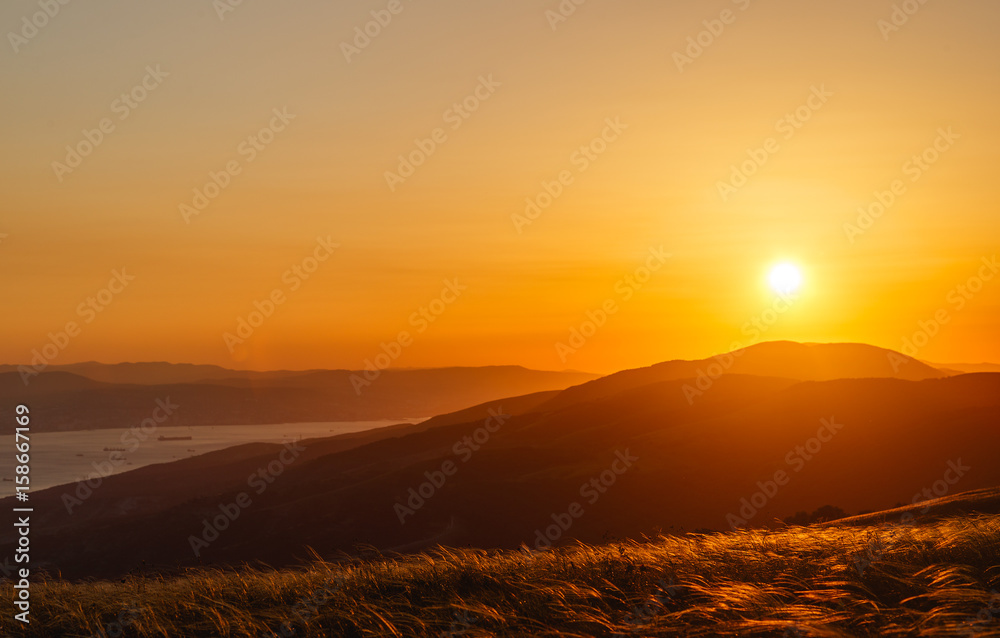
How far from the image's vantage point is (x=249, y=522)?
253ft

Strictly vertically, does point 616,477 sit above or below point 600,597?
above

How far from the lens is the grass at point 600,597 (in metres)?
6.72

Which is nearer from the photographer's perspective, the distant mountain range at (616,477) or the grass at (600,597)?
the grass at (600,597)

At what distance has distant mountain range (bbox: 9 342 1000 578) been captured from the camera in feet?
187

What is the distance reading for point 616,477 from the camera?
68812 mm

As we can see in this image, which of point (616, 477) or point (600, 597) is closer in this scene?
point (600, 597)

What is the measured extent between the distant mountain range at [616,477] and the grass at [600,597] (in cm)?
3356

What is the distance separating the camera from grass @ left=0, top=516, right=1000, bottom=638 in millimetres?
6719

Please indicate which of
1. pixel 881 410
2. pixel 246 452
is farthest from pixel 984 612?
pixel 246 452

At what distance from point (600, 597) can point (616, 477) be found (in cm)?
6292

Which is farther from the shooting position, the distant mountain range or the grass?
the distant mountain range

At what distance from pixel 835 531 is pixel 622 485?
5443cm

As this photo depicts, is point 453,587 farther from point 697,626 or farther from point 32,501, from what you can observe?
point 32,501

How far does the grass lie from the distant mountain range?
3356cm
